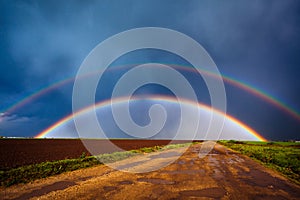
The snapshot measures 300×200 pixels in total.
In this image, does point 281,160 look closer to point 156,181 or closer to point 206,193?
point 156,181

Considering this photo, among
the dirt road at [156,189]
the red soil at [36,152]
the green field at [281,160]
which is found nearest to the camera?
the dirt road at [156,189]

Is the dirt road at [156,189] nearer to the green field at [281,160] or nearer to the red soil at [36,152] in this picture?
the green field at [281,160]

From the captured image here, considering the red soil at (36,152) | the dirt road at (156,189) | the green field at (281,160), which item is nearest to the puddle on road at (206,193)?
the dirt road at (156,189)

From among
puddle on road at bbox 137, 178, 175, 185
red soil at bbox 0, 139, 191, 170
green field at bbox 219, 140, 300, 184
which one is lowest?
green field at bbox 219, 140, 300, 184

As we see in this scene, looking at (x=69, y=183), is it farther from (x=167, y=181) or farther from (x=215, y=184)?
(x=215, y=184)

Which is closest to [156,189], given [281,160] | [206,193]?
[206,193]

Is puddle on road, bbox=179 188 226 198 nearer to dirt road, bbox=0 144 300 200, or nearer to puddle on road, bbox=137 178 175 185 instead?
dirt road, bbox=0 144 300 200

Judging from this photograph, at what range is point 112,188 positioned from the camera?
8023 millimetres

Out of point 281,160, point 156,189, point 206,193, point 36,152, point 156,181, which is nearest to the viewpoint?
point 206,193

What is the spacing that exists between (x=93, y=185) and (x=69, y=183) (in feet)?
4.03

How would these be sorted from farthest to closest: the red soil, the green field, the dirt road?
the red soil < the green field < the dirt road

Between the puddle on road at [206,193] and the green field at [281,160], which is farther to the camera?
the green field at [281,160]

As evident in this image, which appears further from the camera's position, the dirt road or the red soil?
the red soil

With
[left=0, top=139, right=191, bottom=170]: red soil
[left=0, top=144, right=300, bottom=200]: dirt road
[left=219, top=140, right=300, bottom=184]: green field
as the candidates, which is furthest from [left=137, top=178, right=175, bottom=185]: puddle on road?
[left=0, top=139, right=191, bottom=170]: red soil
